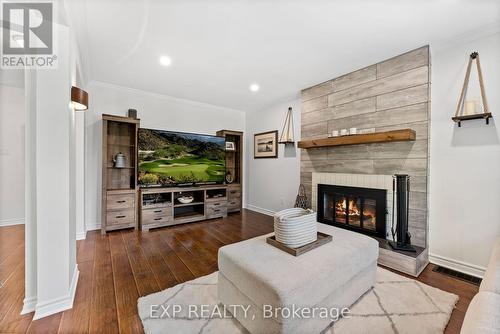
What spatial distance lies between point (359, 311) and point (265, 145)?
11.7 feet

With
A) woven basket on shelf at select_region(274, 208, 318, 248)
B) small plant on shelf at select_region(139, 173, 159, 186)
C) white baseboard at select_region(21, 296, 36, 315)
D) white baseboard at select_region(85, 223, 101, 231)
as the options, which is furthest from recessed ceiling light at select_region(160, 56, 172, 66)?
white baseboard at select_region(85, 223, 101, 231)

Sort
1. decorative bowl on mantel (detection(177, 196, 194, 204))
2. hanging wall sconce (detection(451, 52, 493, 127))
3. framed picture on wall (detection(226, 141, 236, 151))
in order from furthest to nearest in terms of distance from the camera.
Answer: framed picture on wall (detection(226, 141, 236, 151)) → decorative bowl on mantel (detection(177, 196, 194, 204)) → hanging wall sconce (detection(451, 52, 493, 127))

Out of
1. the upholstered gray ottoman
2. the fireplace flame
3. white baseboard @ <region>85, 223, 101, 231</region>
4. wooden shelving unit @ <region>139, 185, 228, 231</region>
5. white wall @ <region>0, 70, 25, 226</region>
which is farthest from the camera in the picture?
white wall @ <region>0, 70, 25, 226</region>

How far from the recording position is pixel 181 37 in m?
2.22

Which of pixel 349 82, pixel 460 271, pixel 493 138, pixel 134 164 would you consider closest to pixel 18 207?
pixel 134 164

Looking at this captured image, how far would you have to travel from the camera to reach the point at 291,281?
1196mm

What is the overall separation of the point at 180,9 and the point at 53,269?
232cm

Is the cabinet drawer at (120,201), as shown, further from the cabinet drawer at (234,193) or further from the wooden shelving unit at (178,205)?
the cabinet drawer at (234,193)

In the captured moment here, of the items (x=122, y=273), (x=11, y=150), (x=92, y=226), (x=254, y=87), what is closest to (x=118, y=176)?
(x=92, y=226)

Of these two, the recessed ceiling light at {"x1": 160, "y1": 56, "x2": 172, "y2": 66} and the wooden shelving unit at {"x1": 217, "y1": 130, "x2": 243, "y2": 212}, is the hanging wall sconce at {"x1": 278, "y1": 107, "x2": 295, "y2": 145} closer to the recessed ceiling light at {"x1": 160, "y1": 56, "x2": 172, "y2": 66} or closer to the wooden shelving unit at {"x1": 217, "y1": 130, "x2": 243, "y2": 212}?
the wooden shelving unit at {"x1": 217, "y1": 130, "x2": 243, "y2": 212}

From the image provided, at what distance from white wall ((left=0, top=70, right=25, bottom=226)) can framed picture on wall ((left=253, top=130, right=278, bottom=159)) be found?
4.41 m

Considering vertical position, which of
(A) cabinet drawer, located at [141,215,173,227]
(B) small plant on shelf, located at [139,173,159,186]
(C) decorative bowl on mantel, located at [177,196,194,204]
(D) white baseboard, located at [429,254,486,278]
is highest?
(B) small plant on shelf, located at [139,173,159,186]

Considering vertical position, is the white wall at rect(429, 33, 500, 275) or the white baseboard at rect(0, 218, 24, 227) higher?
the white wall at rect(429, 33, 500, 275)

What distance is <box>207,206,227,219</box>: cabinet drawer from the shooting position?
416 cm
